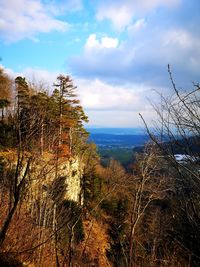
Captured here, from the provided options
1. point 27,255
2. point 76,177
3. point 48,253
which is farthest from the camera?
point 76,177

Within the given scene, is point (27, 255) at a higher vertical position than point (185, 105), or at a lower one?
lower

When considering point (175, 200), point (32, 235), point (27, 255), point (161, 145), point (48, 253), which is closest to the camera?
point (161, 145)

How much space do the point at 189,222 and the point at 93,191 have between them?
3034 cm

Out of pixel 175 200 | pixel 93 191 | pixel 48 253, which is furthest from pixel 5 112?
pixel 175 200

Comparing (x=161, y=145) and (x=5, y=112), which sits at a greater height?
(x=5, y=112)

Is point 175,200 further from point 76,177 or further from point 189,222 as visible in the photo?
point 76,177

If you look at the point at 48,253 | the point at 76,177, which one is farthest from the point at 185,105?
the point at 76,177

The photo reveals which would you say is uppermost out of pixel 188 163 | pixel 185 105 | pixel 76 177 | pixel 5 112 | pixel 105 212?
pixel 5 112

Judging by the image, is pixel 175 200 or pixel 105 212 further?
pixel 105 212

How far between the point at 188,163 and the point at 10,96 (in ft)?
107

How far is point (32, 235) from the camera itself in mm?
7254

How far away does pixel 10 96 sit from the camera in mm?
33531

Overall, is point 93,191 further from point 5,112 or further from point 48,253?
point 48,253

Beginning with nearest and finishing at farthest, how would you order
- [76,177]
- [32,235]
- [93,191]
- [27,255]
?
[27,255], [32,235], [76,177], [93,191]
